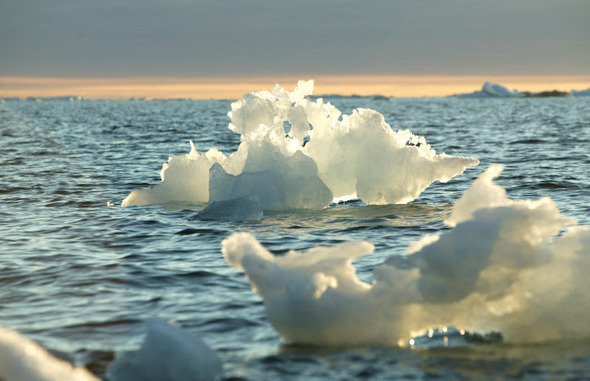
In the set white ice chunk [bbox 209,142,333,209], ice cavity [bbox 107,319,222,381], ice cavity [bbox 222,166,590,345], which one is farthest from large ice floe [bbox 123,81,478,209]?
ice cavity [bbox 107,319,222,381]

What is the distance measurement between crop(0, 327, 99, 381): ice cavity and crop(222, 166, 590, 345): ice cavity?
4.71ft

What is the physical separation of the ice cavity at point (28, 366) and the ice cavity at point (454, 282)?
1435 mm

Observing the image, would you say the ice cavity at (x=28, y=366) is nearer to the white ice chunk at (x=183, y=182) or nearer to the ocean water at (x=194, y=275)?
the ocean water at (x=194, y=275)

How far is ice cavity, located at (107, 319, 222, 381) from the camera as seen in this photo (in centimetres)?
444

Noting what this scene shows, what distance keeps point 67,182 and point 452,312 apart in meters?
13.2

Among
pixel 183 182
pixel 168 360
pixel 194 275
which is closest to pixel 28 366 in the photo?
pixel 168 360

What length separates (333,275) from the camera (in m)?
5.23

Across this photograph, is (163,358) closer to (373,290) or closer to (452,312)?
(373,290)

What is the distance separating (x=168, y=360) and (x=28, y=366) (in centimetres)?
91

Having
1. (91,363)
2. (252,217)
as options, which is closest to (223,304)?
(91,363)

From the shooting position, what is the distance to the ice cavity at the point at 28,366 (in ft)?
14.3

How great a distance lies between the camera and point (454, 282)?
5.00 metres

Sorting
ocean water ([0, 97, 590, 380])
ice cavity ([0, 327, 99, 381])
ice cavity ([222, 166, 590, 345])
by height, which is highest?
ice cavity ([222, 166, 590, 345])

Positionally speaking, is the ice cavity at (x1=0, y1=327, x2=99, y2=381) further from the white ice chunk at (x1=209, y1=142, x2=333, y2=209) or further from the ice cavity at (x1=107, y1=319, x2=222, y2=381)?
the white ice chunk at (x1=209, y1=142, x2=333, y2=209)
